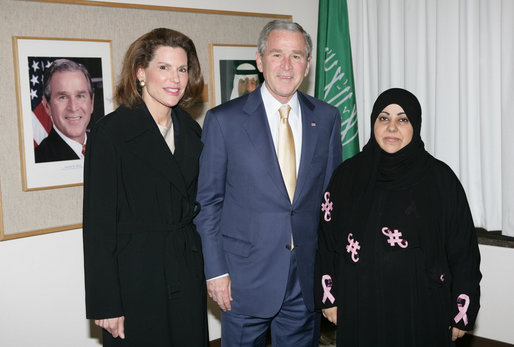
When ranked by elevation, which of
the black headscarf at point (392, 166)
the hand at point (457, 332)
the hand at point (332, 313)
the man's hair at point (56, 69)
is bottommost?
the hand at point (457, 332)

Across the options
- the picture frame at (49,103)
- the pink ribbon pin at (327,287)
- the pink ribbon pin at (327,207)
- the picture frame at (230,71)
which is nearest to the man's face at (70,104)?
the picture frame at (49,103)

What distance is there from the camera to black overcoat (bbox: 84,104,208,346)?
79.0 inches

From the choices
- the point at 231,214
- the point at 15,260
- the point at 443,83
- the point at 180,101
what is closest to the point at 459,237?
the point at 231,214

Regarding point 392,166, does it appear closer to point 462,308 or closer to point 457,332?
point 462,308

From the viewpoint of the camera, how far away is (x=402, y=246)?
7.17ft

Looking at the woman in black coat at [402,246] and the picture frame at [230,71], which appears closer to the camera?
the woman in black coat at [402,246]

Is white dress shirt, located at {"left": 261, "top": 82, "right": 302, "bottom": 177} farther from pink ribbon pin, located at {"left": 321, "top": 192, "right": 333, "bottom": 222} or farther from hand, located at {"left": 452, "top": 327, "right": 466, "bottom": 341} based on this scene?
hand, located at {"left": 452, "top": 327, "right": 466, "bottom": 341}

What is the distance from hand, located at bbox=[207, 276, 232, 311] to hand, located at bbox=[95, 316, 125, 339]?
41 centimetres

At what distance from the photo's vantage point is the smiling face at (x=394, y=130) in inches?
89.3

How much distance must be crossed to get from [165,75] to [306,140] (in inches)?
26.3

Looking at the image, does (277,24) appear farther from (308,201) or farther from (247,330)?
(247,330)

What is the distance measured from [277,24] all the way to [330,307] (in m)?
1.27

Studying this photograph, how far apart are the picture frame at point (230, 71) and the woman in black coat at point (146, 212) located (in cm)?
114

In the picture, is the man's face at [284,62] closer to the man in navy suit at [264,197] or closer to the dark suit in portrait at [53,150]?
the man in navy suit at [264,197]
